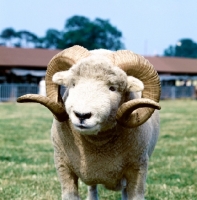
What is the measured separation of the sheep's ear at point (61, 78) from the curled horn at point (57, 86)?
16 centimetres

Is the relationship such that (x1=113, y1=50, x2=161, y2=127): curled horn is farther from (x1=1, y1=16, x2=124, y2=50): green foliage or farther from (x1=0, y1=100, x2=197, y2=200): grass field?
(x1=1, y1=16, x2=124, y2=50): green foliage

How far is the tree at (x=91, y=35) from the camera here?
2946 inches

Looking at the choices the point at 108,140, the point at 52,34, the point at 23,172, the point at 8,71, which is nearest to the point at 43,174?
the point at 23,172

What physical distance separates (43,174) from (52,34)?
84.1m

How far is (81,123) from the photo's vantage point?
156 inches

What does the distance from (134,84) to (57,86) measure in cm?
85

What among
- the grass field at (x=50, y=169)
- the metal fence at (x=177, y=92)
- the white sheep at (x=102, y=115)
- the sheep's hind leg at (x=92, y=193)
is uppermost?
the white sheep at (x=102, y=115)

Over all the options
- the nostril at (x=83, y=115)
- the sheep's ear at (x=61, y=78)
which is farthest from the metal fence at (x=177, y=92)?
the nostril at (x=83, y=115)

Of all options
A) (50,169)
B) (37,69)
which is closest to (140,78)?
(50,169)

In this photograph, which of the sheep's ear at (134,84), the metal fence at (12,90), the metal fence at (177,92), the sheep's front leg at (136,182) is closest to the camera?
the sheep's ear at (134,84)

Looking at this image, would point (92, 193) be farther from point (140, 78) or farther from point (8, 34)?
point (8, 34)

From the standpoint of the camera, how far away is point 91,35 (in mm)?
78812

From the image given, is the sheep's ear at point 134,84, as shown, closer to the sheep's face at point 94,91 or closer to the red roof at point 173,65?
the sheep's face at point 94,91

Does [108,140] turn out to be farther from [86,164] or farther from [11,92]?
[11,92]
